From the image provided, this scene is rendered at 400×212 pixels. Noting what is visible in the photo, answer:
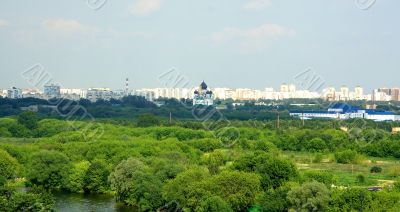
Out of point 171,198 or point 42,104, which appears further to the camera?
point 42,104

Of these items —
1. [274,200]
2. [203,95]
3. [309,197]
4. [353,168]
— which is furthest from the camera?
[203,95]

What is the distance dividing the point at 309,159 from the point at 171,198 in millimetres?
11742

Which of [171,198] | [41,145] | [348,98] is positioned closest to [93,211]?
[171,198]

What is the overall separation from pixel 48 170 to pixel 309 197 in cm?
793

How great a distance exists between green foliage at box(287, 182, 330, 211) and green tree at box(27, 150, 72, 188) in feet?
24.1

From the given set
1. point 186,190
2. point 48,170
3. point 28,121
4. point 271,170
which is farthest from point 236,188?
point 28,121

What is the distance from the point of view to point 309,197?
1138cm

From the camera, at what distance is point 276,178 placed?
46.2 feet

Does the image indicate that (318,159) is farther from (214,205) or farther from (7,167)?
(214,205)

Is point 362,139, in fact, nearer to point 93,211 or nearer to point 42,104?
point 93,211

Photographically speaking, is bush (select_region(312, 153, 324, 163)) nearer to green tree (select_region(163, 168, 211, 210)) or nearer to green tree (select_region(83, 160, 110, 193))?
green tree (select_region(83, 160, 110, 193))

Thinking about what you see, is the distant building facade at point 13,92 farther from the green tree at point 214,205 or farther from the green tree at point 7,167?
the green tree at point 214,205

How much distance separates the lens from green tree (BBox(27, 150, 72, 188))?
1641 centimetres

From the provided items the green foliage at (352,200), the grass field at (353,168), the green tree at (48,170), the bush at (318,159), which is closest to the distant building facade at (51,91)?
the grass field at (353,168)
